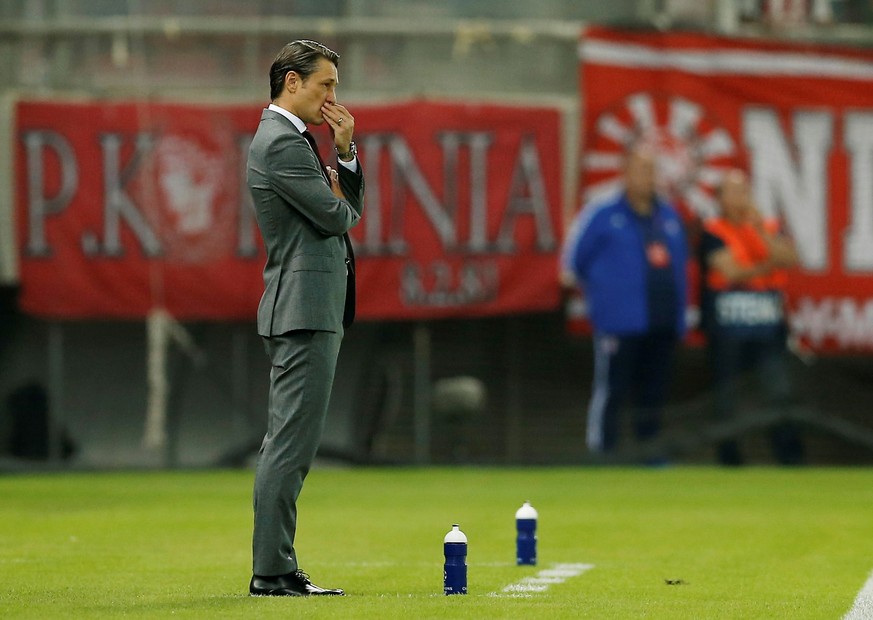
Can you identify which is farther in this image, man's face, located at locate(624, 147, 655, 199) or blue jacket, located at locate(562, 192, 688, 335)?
blue jacket, located at locate(562, 192, 688, 335)

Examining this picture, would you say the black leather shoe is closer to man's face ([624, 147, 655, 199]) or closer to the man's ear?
the man's ear

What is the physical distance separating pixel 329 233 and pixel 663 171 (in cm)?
1291

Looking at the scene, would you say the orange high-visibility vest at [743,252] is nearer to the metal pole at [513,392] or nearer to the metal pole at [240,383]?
the metal pole at [513,392]

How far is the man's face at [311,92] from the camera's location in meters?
7.59

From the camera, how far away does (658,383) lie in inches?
777

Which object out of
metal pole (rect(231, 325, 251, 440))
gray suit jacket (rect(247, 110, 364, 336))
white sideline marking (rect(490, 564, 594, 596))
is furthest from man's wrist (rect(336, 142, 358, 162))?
metal pole (rect(231, 325, 251, 440))

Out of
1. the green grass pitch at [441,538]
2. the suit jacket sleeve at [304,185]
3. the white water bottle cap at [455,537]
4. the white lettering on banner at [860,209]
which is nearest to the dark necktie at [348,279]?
the suit jacket sleeve at [304,185]

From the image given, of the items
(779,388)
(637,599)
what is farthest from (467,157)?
(637,599)

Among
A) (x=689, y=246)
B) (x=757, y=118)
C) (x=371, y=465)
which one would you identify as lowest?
(x=371, y=465)

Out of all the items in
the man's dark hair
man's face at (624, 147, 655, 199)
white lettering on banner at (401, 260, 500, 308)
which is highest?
the man's dark hair

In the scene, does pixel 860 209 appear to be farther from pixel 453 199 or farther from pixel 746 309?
pixel 453 199

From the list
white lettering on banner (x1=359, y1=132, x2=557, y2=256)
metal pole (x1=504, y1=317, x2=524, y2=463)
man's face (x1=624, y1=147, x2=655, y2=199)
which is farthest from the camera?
metal pole (x1=504, y1=317, x2=524, y2=463)

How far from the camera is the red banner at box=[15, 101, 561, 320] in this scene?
19.8 metres

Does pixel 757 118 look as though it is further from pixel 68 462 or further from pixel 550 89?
pixel 68 462
